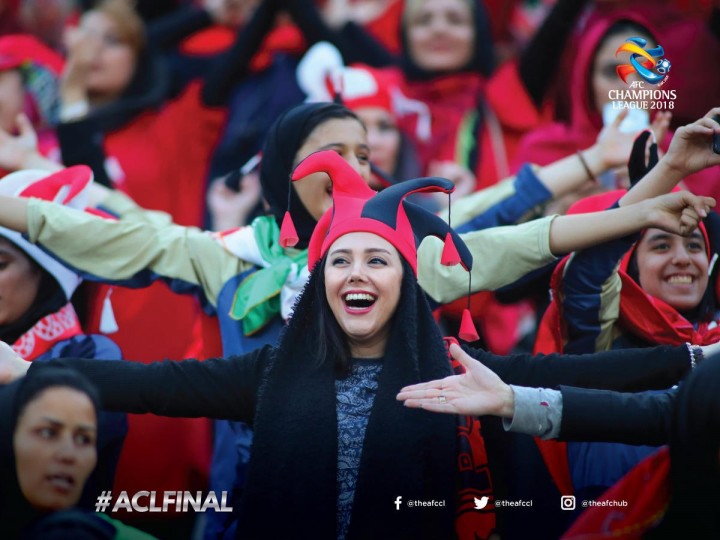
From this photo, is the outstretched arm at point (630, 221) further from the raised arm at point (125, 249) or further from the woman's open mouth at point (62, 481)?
the woman's open mouth at point (62, 481)

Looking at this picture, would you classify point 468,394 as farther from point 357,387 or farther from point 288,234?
point 288,234

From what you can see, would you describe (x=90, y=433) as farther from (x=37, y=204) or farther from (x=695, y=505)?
(x=695, y=505)

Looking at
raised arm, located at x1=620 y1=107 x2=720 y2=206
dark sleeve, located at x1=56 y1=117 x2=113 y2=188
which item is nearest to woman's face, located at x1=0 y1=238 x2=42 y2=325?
dark sleeve, located at x1=56 y1=117 x2=113 y2=188

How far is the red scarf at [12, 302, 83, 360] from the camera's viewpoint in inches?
159

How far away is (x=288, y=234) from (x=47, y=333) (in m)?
0.96

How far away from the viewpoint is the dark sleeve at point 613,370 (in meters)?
3.43

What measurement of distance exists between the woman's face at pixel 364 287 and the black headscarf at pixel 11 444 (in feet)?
2.46

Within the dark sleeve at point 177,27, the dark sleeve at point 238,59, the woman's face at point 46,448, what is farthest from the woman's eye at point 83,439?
the dark sleeve at point 177,27

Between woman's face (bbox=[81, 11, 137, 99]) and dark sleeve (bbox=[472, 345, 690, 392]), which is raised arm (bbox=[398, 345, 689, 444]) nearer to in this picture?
dark sleeve (bbox=[472, 345, 690, 392])

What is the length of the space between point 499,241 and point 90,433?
1.45m

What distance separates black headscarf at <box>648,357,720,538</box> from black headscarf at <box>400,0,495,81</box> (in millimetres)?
3097

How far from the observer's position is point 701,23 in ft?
16.7

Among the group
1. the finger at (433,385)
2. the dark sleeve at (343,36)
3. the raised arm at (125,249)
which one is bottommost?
the finger at (433,385)

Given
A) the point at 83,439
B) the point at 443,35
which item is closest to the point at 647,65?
the point at 443,35
